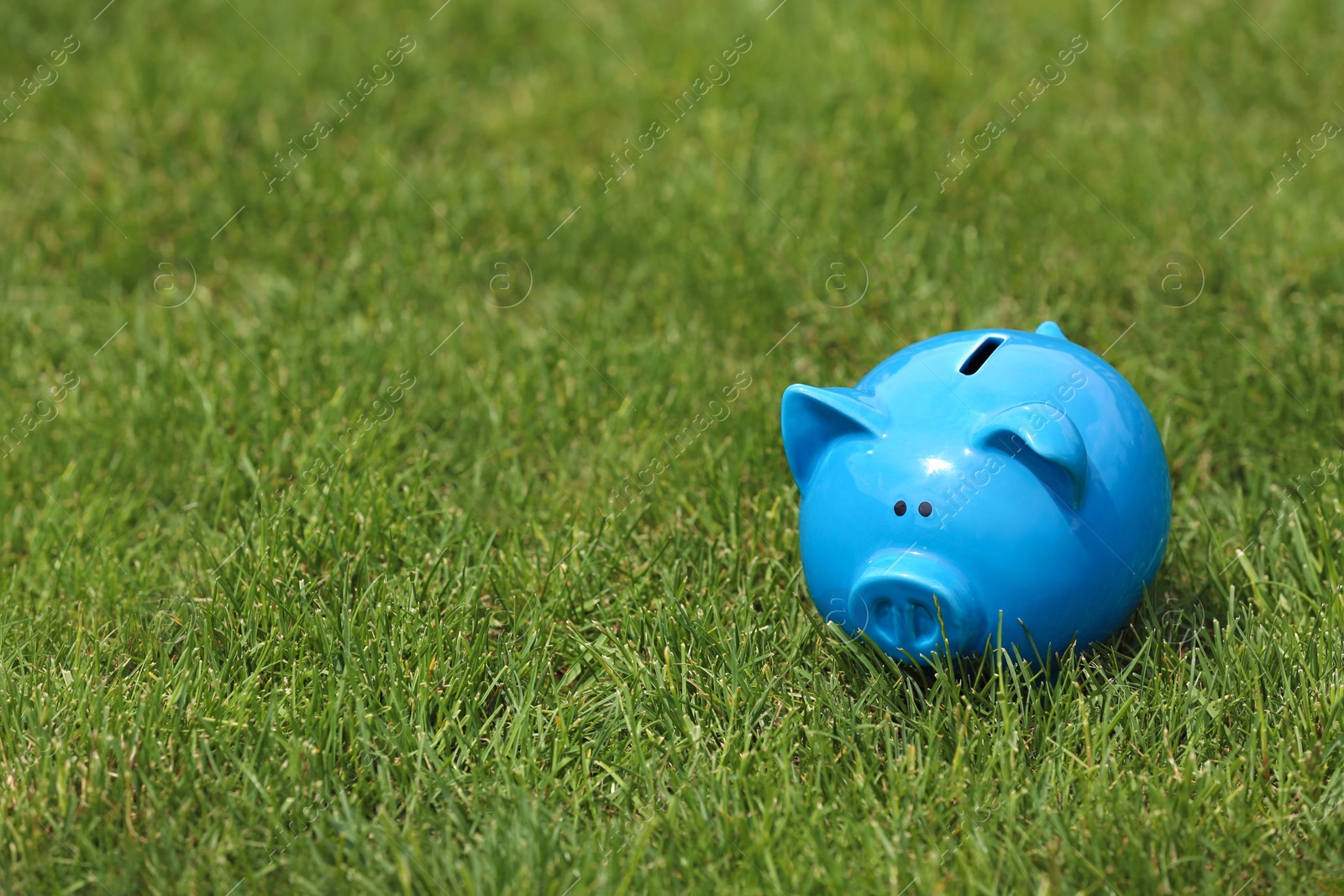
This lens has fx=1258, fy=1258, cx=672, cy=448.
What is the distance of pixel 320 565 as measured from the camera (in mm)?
3033

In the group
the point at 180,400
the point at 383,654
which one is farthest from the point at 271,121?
the point at 383,654

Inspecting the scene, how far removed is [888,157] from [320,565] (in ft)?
8.57

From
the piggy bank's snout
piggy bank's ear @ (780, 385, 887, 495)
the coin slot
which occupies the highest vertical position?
piggy bank's ear @ (780, 385, 887, 495)

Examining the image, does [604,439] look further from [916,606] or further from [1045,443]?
[1045,443]

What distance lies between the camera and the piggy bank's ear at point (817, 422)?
2.52m

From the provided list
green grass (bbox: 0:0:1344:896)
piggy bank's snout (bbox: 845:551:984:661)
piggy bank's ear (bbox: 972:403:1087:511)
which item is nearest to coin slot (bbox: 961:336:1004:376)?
piggy bank's ear (bbox: 972:403:1087:511)

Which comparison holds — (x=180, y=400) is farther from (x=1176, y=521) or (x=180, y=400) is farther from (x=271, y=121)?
(x=1176, y=521)

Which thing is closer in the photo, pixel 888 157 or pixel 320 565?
pixel 320 565

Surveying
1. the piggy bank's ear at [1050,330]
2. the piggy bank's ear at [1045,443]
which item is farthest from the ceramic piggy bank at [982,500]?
the piggy bank's ear at [1050,330]

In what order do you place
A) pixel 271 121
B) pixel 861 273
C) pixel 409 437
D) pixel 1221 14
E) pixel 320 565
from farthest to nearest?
pixel 1221 14 → pixel 271 121 → pixel 861 273 → pixel 409 437 → pixel 320 565

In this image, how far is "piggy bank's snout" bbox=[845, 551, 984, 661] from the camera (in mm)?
2371

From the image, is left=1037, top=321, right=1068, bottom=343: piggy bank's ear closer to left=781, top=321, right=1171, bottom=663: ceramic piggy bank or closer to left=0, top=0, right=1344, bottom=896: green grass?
left=781, top=321, right=1171, bottom=663: ceramic piggy bank

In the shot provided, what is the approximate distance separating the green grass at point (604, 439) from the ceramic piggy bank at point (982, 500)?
17 centimetres

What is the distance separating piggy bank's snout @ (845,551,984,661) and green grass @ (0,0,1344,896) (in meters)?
0.15
